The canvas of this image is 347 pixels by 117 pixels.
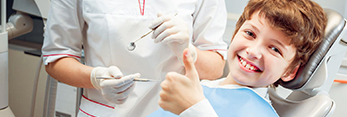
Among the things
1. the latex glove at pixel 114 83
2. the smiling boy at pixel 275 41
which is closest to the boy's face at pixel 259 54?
the smiling boy at pixel 275 41

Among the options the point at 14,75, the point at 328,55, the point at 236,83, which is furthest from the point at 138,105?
the point at 14,75

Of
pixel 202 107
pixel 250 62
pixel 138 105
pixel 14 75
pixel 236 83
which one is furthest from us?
pixel 14 75

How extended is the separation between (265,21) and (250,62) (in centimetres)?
15

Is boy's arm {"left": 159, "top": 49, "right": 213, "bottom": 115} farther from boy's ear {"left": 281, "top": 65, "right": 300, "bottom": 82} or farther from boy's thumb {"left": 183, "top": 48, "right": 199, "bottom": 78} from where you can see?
boy's ear {"left": 281, "top": 65, "right": 300, "bottom": 82}

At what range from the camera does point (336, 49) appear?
3.95 feet

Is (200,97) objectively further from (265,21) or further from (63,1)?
(63,1)

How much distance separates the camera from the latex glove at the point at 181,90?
37.7 inches

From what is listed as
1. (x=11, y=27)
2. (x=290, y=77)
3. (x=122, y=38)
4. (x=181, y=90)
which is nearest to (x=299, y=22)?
(x=290, y=77)

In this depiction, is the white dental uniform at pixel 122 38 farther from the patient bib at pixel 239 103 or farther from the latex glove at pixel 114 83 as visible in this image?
the patient bib at pixel 239 103

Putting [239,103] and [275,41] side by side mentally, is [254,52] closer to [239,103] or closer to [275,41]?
[275,41]

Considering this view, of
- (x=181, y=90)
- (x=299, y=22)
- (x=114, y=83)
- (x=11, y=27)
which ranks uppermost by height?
(x=299, y=22)

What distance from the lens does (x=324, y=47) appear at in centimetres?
115

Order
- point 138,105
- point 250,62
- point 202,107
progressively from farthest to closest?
point 138,105, point 250,62, point 202,107

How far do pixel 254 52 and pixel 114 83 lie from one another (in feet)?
1.54
